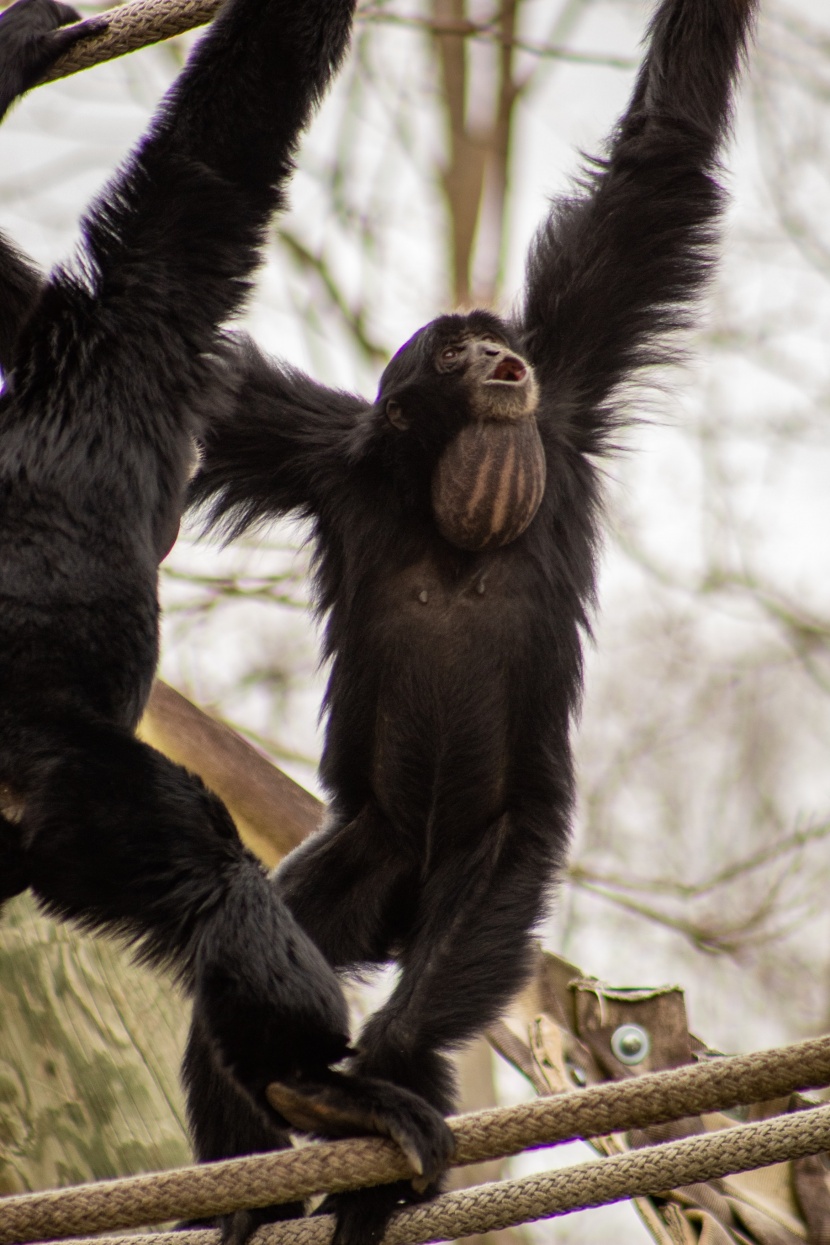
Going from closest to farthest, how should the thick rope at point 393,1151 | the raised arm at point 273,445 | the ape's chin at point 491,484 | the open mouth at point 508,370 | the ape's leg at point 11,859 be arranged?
the thick rope at point 393,1151 → the ape's leg at point 11,859 → the ape's chin at point 491,484 → the open mouth at point 508,370 → the raised arm at point 273,445

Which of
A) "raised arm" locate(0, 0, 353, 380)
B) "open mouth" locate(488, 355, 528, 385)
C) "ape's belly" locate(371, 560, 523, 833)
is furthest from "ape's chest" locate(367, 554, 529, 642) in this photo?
"raised arm" locate(0, 0, 353, 380)

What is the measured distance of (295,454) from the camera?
427cm

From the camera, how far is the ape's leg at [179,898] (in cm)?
285

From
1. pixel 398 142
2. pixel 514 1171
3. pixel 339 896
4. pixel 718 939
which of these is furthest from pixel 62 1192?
pixel 398 142

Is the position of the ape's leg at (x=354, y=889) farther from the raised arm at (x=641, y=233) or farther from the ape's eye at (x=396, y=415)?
the raised arm at (x=641, y=233)

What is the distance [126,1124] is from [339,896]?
1429 millimetres

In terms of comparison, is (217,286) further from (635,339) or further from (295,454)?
(635,339)

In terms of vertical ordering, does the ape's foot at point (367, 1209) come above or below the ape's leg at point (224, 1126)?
below

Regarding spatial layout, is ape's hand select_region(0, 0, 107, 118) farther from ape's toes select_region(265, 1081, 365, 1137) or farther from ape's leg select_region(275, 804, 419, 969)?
ape's toes select_region(265, 1081, 365, 1137)

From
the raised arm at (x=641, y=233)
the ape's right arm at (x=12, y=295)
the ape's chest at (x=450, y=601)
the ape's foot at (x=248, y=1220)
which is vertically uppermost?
the raised arm at (x=641, y=233)

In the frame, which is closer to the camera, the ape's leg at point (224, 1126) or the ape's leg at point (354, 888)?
the ape's leg at point (224, 1126)

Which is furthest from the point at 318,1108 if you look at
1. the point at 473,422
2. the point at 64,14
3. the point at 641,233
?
the point at 64,14

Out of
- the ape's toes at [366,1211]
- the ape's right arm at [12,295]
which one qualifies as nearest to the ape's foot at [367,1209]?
the ape's toes at [366,1211]

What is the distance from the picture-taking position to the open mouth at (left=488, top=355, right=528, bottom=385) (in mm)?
4016
